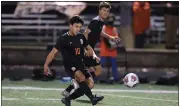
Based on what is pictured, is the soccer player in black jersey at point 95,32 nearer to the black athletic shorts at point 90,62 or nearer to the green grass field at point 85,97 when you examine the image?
the black athletic shorts at point 90,62

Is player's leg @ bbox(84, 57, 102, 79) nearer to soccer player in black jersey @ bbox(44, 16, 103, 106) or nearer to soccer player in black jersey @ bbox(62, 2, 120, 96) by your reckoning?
soccer player in black jersey @ bbox(62, 2, 120, 96)

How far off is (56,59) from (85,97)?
4346 mm

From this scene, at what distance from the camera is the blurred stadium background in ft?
43.7

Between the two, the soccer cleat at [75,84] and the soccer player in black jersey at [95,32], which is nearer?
the soccer cleat at [75,84]

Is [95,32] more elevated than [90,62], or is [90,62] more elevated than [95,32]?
[95,32]

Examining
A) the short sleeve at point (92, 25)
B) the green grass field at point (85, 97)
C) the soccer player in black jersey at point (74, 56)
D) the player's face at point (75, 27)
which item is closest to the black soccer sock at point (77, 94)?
the soccer player in black jersey at point (74, 56)

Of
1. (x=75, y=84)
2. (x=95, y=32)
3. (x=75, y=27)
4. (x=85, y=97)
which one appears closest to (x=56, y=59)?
(x=85, y=97)

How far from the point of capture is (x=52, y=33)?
1811 centimetres

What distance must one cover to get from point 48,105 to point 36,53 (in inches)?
232

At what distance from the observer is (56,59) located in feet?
55.1

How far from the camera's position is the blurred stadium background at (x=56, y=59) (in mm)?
13320

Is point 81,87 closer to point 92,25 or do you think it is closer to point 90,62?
point 90,62

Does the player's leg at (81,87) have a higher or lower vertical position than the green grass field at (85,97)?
higher

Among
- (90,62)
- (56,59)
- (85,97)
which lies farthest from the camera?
(56,59)
